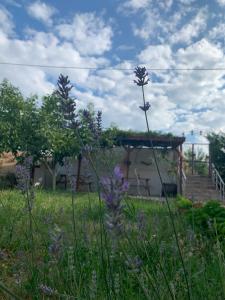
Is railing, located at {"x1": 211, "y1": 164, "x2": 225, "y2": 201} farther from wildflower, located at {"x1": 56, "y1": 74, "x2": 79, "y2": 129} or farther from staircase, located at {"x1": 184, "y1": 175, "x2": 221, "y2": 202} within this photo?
wildflower, located at {"x1": 56, "y1": 74, "x2": 79, "y2": 129}

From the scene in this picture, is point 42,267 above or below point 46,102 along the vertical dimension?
below

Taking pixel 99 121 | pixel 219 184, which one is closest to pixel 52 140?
pixel 219 184

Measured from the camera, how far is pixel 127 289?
262cm

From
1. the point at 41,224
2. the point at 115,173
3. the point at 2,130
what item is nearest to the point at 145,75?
the point at 115,173

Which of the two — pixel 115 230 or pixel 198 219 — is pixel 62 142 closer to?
pixel 198 219

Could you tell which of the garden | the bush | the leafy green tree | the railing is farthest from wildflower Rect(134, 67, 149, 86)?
the leafy green tree

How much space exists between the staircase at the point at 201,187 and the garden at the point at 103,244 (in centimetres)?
1381

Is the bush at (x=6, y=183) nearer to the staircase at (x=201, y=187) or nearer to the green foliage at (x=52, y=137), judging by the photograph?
the green foliage at (x=52, y=137)

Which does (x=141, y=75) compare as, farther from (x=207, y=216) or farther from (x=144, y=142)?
(x=144, y=142)

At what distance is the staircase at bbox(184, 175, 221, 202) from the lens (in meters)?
19.6

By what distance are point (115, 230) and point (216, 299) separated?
1459mm

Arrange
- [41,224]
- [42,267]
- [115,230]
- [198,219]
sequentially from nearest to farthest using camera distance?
[115,230] < [42,267] < [198,219] < [41,224]

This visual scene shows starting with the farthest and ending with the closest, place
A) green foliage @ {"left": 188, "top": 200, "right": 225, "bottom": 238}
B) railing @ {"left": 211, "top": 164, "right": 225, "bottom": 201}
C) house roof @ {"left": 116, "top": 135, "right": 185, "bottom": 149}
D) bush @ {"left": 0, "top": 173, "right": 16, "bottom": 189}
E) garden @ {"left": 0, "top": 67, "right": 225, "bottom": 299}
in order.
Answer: house roof @ {"left": 116, "top": 135, "right": 185, "bottom": 149}, railing @ {"left": 211, "top": 164, "right": 225, "bottom": 201}, bush @ {"left": 0, "top": 173, "right": 16, "bottom": 189}, green foliage @ {"left": 188, "top": 200, "right": 225, "bottom": 238}, garden @ {"left": 0, "top": 67, "right": 225, "bottom": 299}

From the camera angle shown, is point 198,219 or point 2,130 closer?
point 198,219
